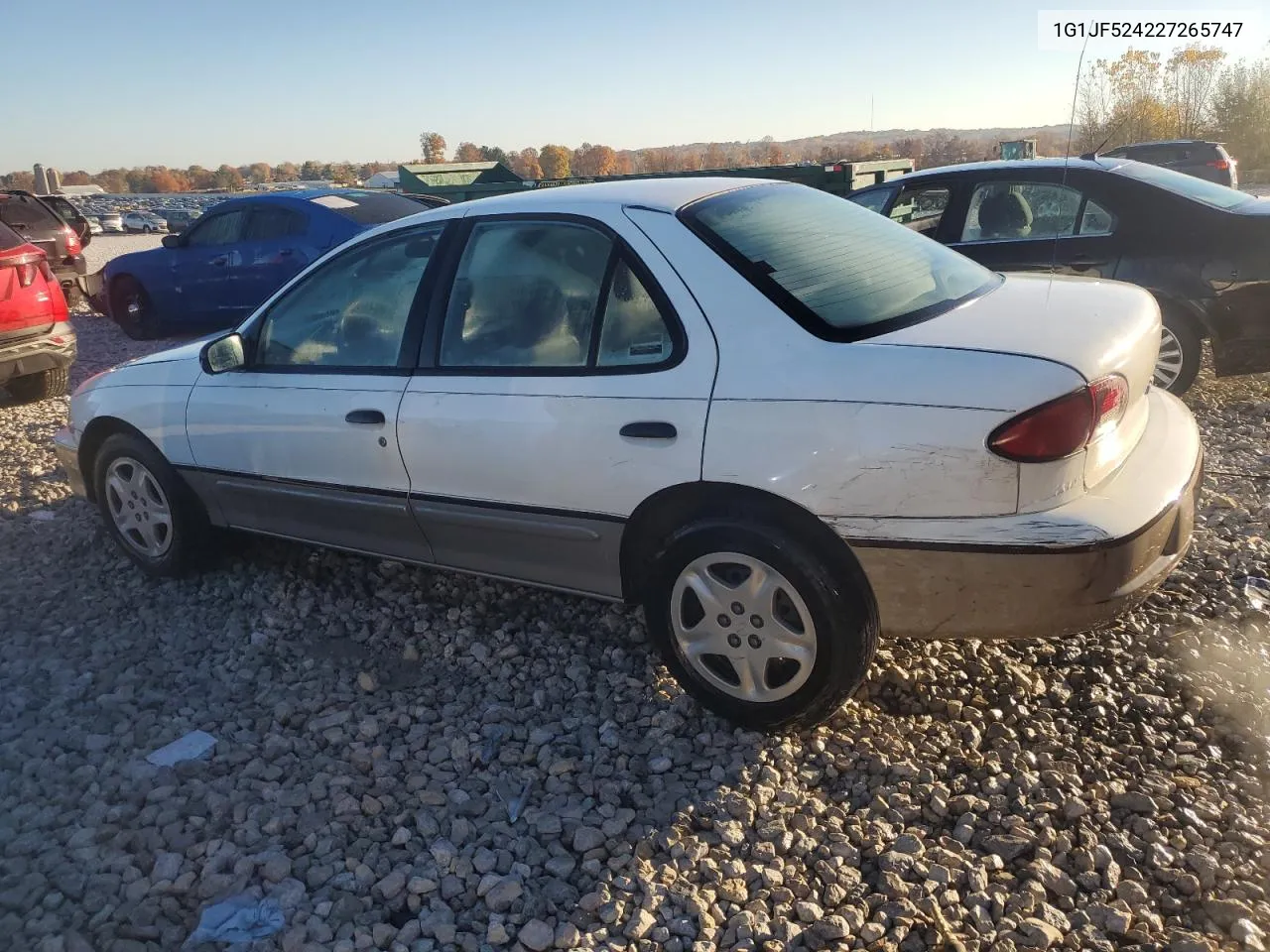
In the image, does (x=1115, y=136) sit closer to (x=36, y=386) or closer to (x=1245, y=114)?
(x=36, y=386)

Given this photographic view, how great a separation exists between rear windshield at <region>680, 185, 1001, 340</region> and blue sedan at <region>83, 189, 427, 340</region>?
6.88m

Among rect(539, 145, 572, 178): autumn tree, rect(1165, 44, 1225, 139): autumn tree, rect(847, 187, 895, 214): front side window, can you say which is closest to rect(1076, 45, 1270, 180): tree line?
rect(1165, 44, 1225, 139): autumn tree

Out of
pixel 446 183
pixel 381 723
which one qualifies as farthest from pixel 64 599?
pixel 446 183

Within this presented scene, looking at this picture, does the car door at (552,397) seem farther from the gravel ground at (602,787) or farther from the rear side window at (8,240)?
the rear side window at (8,240)

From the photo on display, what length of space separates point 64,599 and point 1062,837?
167 inches

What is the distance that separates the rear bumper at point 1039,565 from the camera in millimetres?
2625

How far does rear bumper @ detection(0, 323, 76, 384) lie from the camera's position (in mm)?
7590

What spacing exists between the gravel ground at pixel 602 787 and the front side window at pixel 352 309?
1131mm

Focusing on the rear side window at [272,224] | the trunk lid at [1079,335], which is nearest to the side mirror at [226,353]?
the trunk lid at [1079,335]

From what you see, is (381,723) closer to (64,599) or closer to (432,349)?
(432,349)

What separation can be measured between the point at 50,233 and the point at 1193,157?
17225mm

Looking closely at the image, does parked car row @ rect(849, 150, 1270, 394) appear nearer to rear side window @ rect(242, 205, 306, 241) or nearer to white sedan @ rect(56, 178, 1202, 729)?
white sedan @ rect(56, 178, 1202, 729)

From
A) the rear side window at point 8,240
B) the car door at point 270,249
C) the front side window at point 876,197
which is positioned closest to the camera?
the front side window at point 876,197

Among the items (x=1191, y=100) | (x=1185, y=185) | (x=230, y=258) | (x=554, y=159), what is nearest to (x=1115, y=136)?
(x=1185, y=185)
